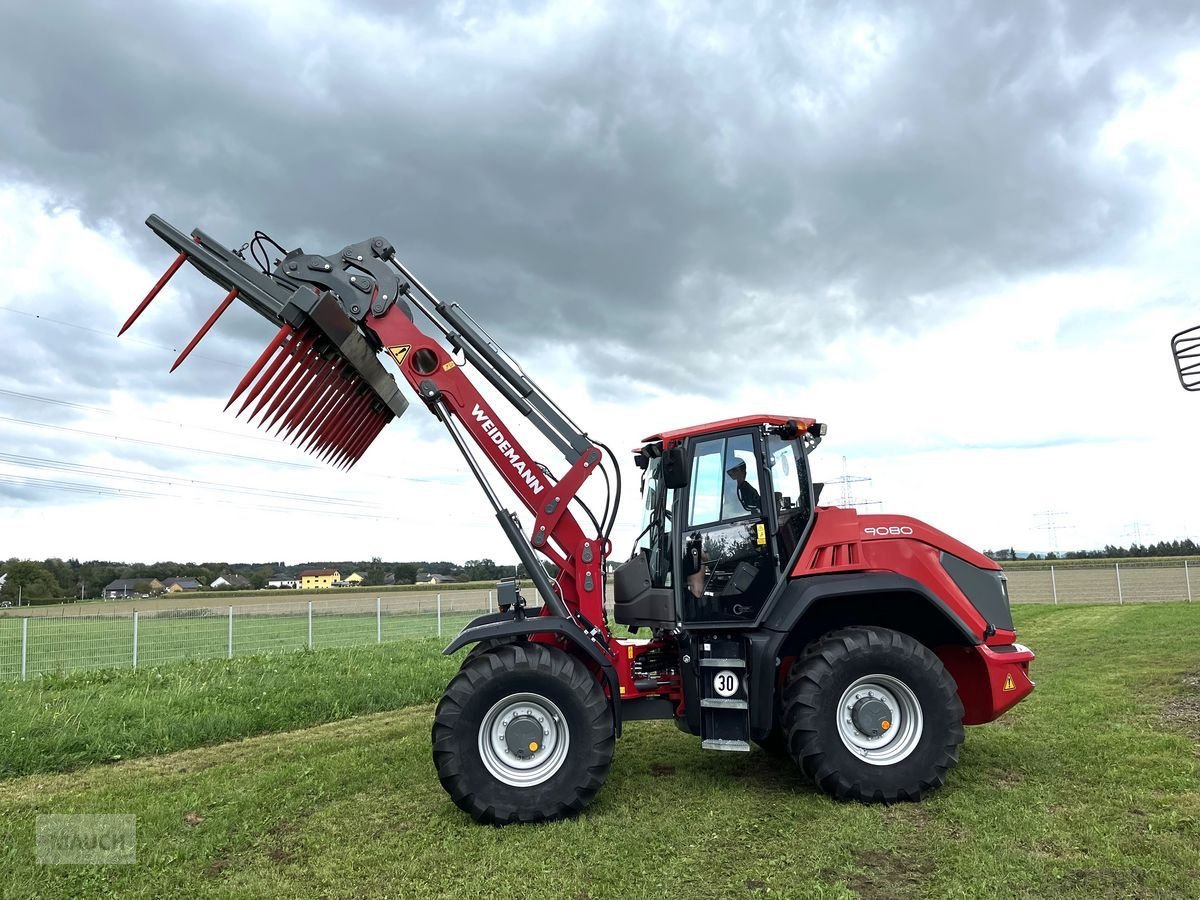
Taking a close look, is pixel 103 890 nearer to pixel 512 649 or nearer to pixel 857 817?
pixel 512 649

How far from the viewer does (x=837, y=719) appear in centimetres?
560

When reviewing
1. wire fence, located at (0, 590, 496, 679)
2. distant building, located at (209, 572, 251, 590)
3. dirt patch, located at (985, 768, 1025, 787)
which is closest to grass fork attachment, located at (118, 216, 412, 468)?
dirt patch, located at (985, 768, 1025, 787)

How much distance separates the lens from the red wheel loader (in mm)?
5438

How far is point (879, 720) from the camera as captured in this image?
5.66 meters

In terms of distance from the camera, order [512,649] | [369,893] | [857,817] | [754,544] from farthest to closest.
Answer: [754,544] < [512,649] < [857,817] < [369,893]

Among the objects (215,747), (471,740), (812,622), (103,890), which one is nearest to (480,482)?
(471,740)

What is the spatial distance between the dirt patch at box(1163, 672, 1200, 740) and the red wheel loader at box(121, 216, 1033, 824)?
2409 mm

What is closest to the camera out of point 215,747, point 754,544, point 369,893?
point 369,893

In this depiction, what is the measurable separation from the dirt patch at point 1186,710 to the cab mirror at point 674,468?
4939 millimetres

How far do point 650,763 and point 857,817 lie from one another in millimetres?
2070

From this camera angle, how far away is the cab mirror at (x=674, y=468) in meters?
6.00

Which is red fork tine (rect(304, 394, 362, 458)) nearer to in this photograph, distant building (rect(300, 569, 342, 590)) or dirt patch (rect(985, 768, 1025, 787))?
dirt patch (rect(985, 768, 1025, 787))

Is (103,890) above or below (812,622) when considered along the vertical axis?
below

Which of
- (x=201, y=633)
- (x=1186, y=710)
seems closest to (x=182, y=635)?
(x=201, y=633)
